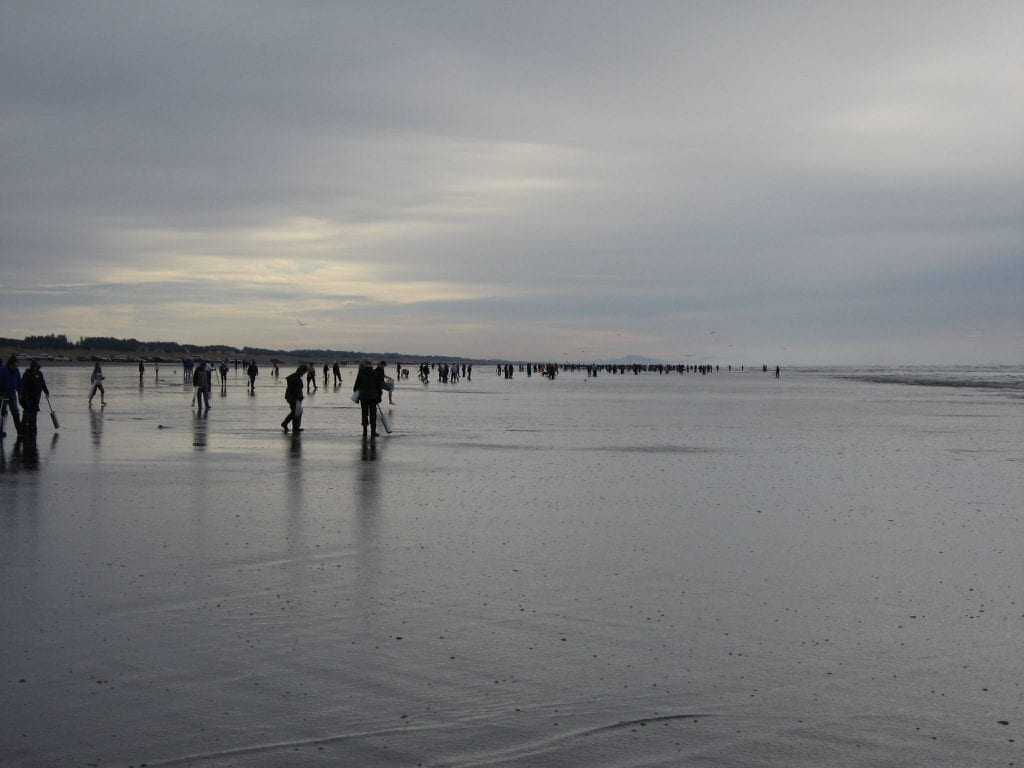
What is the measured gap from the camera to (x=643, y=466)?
63.9ft

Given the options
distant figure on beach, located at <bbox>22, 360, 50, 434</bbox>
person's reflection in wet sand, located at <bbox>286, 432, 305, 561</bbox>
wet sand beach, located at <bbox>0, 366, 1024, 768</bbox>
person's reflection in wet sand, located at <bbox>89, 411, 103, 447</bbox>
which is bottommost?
person's reflection in wet sand, located at <bbox>89, 411, 103, 447</bbox>

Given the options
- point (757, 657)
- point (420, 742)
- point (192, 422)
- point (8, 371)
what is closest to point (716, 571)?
point (757, 657)

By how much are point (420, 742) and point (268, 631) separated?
2497mm

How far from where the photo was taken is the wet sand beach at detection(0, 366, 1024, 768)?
5543mm

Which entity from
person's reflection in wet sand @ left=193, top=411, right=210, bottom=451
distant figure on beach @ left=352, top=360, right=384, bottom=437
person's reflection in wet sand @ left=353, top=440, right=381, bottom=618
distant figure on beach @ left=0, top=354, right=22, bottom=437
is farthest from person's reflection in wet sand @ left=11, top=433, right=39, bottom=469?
distant figure on beach @ left=352, top=360, right=384, bottom=437

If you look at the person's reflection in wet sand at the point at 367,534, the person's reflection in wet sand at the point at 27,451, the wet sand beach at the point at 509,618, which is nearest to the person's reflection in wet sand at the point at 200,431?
the person's reflection in wet sand at the point at 27,451

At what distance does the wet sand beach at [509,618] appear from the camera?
18.2 ft

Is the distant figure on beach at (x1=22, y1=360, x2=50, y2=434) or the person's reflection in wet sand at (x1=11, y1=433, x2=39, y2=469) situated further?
the distant figure on beach at (x1=22, y1=360, x2=50, y2=434)

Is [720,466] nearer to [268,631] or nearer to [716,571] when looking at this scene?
[716,571]

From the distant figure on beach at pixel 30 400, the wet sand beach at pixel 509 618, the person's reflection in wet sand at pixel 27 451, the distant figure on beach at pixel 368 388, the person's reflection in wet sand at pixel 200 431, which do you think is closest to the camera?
the wet sand beach at pixel 509 618

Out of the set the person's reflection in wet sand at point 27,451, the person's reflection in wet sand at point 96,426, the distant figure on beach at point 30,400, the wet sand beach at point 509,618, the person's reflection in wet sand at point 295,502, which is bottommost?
the person's reflection in wet sand at point 96,426

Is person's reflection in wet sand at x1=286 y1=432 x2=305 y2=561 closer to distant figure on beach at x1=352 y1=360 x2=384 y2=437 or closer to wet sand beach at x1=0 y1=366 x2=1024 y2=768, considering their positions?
wet sand beach at x1=0 y1=366 x2=1024 y2=768

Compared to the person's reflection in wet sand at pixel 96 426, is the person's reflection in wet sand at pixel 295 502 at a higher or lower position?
higher

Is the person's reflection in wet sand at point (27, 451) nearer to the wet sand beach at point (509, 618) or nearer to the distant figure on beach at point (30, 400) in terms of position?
the distant figure on beach at point (30, 400)
